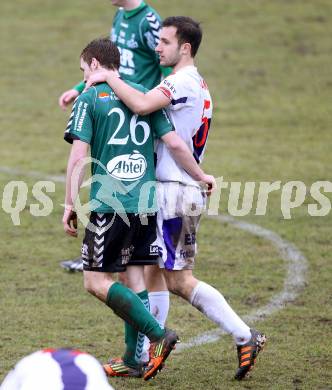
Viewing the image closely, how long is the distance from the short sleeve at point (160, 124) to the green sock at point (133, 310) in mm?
944

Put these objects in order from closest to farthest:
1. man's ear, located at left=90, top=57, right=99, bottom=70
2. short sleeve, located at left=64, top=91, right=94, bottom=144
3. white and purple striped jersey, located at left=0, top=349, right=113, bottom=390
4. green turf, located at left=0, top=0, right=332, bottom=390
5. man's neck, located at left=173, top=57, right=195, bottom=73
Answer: white and purple striped jersey, located at left=0, top=349, right=113, bottom=390
short sleeve, located at left=64, top=91, right=94, bottom=144
man's ear, located at left=90, top=57, right=99, bottom=70
man's neck, located at left=173, top=57, right=195, bottom=73
green turf, located at left=0, top=0, right=332, bottom=390

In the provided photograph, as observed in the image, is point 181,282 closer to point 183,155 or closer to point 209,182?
point 209,182

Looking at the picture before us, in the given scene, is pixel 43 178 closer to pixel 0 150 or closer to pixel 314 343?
pixel 0 150

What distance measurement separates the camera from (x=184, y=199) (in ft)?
20.3

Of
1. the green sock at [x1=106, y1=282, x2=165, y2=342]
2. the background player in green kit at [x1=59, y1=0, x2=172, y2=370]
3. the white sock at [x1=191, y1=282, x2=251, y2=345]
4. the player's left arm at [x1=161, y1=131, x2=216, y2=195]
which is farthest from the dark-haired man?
the background player in green kit at [x1=59, y1=0, x2=172, y2=370]

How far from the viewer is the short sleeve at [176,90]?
6027 mm

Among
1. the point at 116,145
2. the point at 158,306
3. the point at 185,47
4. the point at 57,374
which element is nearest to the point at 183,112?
the point at 185,47

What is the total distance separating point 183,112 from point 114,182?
0.62 meters

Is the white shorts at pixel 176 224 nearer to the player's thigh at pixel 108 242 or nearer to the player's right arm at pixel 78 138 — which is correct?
Result: the player's thigh at pixel 108 242

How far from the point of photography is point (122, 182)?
5.98 meters

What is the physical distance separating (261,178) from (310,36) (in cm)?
954

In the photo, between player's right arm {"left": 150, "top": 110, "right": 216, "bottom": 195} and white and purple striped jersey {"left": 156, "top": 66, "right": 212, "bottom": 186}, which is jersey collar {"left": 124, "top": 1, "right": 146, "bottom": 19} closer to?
white and purple striped jersey {"left": 156, "top": 66, "right": 212, "bottom": 186}

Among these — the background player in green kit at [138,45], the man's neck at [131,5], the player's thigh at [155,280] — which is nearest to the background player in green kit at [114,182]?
the player's thigh at [155,280]

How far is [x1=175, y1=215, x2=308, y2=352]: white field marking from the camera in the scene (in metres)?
7.03
